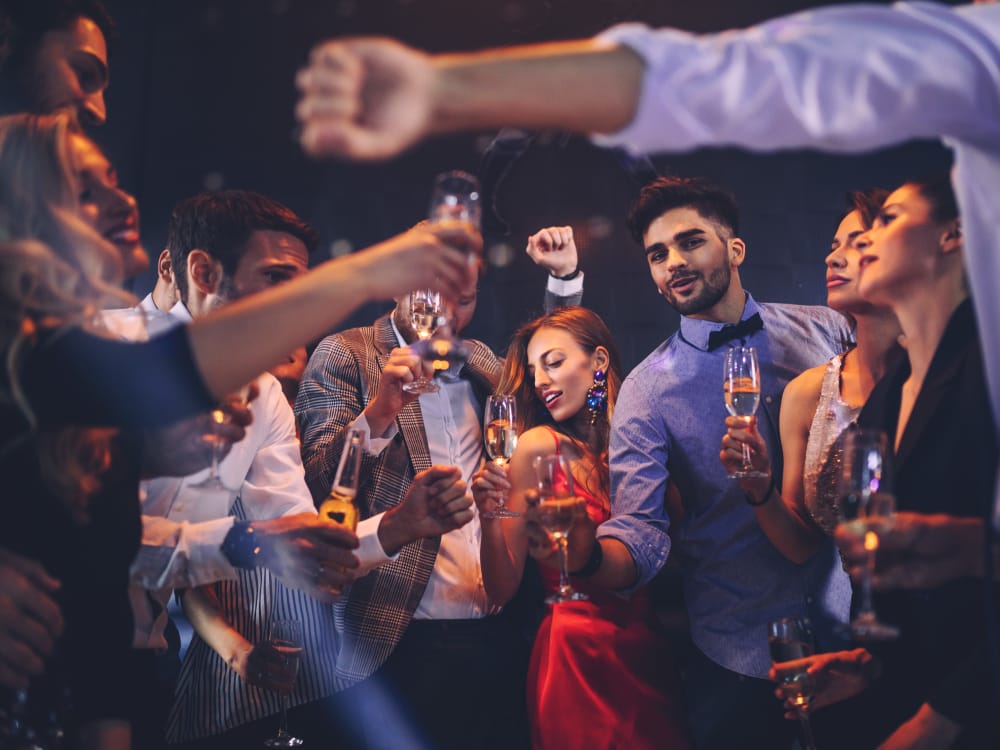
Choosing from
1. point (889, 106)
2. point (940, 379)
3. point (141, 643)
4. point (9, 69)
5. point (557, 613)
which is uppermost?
point (9, 69)

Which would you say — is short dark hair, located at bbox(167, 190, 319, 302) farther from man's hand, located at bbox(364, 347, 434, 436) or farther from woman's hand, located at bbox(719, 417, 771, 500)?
woman's hand, located at bbox(719, 417, 771, 500)

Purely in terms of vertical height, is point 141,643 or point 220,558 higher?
point 220,558

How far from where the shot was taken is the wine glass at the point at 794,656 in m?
1.97

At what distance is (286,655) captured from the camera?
2.26m

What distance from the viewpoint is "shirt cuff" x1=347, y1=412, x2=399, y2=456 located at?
2.86m

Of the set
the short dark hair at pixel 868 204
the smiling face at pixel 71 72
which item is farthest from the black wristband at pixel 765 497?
the smiling face at pixel 71 72

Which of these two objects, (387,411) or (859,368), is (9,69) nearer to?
(387,411)

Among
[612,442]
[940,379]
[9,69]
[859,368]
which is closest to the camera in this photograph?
[940,379]

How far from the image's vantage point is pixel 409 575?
2926 millimetres

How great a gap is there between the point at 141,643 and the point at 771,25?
6.18ft

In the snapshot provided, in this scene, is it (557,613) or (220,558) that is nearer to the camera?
(220,558)

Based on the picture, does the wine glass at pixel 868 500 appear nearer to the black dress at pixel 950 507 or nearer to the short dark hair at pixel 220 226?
the black dress at pixel 950 507

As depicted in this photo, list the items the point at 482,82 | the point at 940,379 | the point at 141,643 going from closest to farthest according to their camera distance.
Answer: the point at 482,82 → the point at 940,379 → the point at 141,643

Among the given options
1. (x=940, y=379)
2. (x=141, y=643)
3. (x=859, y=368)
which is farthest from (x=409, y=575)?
(x=940, y=379)
